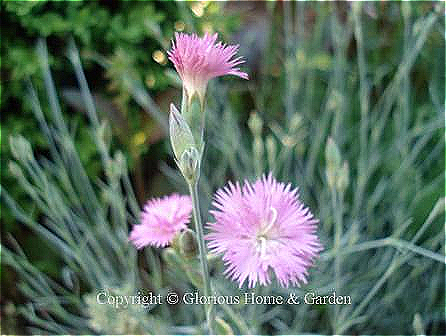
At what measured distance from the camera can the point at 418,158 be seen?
1.02 metres

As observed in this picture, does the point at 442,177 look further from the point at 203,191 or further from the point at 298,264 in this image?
the point at 298,264

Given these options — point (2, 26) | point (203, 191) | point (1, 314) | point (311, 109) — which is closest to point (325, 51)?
point (311, 109)

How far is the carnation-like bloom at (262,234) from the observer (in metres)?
0.45

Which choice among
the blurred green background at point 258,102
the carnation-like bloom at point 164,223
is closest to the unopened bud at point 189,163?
the carnation-like bloom at point 164,223

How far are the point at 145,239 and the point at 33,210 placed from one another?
402 mm

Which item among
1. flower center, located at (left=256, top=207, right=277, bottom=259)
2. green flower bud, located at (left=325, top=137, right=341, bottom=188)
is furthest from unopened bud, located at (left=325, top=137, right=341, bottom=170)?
flower center, located at (left=256, top=207, right=277, bottom=259)

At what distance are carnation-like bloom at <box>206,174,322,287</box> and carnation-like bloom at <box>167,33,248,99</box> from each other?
0.08 m

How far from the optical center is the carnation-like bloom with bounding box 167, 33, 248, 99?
424 millimetres

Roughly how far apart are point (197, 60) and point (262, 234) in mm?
136

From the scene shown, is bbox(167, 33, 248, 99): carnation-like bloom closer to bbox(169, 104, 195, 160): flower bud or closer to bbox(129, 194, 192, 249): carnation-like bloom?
bbox(169, 104, 195, 160): flower bud

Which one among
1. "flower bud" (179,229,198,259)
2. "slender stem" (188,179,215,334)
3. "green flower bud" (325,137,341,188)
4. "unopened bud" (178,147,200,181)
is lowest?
"slender stem" (188,179,215,334)

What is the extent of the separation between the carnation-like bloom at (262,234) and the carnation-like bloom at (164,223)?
70 millimetres

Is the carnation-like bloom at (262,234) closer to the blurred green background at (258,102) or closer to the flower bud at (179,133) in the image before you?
the flower bud at (179,133)

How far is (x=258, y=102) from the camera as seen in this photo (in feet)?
3.34
